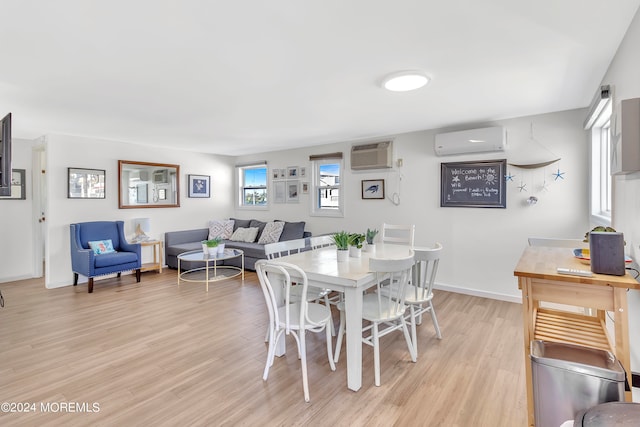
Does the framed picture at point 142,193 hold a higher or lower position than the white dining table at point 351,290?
higher

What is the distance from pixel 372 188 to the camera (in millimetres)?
4922

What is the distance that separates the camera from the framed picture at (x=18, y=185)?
4.77 meters

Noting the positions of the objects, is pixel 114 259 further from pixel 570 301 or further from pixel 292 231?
pixel 570 301

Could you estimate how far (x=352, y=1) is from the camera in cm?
156

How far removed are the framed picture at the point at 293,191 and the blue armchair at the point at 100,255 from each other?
2.63m

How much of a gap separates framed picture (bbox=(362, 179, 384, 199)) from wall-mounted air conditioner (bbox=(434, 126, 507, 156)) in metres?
1.00

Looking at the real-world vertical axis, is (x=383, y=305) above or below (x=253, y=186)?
below

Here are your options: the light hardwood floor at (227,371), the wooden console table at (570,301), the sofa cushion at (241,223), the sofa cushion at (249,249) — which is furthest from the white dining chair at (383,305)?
the sofa cushion at (241,223)

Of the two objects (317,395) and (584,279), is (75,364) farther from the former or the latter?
(584,279)

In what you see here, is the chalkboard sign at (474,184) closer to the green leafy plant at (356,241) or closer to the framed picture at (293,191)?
the green leafy plant at (356,241)

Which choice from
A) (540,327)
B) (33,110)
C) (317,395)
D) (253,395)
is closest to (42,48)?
(33,110)

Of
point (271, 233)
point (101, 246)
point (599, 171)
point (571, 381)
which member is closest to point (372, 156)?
point (271, 233)

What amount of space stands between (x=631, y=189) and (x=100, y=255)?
5531 mm

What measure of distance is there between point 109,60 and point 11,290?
4120 mm
